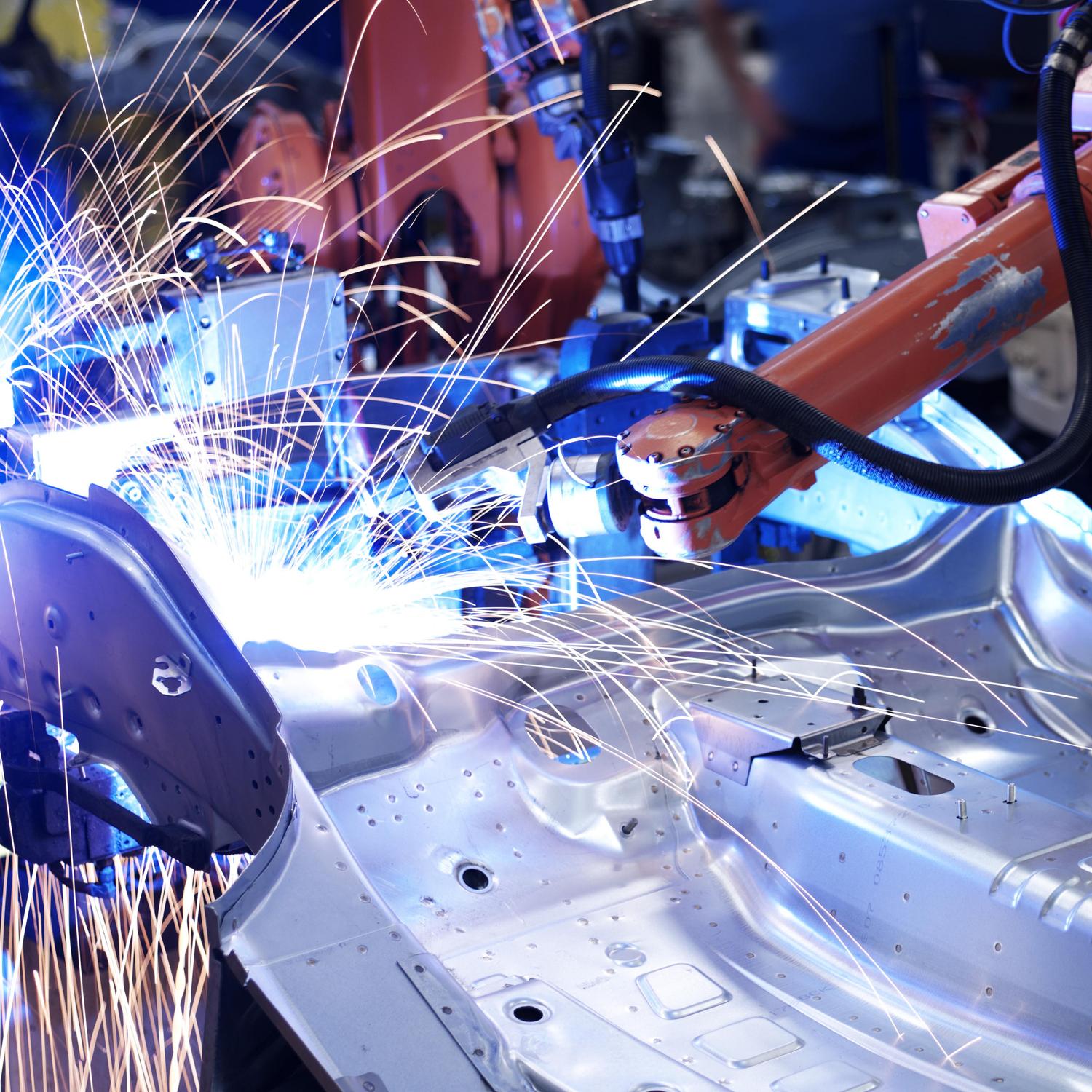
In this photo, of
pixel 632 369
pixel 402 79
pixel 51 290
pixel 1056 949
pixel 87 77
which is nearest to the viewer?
pixel 1056 949

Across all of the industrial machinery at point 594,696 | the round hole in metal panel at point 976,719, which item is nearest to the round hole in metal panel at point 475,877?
the industrial machinery at point 594,696

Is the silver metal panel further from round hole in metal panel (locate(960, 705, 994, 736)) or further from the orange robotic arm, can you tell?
the orange robotic arm

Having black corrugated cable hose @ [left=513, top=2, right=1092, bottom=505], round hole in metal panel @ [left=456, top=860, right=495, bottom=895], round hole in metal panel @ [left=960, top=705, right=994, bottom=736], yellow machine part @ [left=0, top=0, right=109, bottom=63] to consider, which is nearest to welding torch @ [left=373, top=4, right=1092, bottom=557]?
black corrugated cable hose @ [left=513, top=2, right=1092, bottom=505]

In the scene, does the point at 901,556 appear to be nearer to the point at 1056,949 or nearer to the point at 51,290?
the point at 1056,949

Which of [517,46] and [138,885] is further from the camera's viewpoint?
[517,46]

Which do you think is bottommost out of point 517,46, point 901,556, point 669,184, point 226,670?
point 669,184

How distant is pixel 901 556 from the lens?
9.44 ft

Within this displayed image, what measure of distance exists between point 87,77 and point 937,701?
5.65 meters

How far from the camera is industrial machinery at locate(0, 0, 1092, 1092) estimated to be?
1887 millimetres

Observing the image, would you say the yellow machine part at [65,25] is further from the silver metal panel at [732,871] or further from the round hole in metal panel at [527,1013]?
the round hole in metal panel at [527,1013]

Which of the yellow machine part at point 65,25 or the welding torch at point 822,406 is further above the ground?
the yellow machine part at point 65,25

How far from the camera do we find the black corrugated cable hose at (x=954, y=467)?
2107 mm

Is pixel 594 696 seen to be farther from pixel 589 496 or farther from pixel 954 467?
pixel 954 467

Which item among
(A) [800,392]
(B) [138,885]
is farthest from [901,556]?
(B) [138,885]
